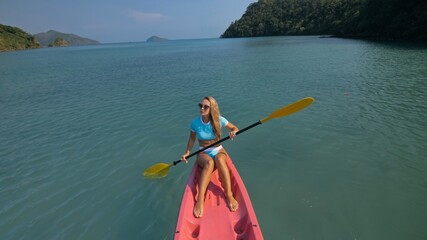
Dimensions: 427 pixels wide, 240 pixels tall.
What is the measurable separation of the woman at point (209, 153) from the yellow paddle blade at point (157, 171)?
1483 millimetres

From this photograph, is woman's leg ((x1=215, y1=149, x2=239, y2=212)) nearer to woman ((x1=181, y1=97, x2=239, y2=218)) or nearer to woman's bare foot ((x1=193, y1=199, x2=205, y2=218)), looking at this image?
woman ((x1=181, y1=97, x2=239, y2=218))

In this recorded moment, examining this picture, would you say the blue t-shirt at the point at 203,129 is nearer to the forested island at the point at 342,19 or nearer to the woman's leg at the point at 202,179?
the woman's leg at the point at 202,179

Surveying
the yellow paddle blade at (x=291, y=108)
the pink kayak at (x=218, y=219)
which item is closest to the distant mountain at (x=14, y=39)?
the yellow paddle blade at (x=291, y=108)

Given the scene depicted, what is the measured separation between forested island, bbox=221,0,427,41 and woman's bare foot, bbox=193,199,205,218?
2089 inches

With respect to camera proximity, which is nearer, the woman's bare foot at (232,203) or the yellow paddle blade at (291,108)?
the woman's bare foot at (232,203)

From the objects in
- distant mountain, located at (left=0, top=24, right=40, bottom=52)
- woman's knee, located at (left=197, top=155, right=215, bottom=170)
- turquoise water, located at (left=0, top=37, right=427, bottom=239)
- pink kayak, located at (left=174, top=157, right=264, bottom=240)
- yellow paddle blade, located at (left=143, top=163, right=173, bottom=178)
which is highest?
distant mountain, located at (left=0, top=24, right=40, bottom=52)

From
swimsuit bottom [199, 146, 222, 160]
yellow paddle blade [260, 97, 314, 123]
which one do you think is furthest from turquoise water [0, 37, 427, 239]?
yellow paddle blade [260, 97, 314, 123]

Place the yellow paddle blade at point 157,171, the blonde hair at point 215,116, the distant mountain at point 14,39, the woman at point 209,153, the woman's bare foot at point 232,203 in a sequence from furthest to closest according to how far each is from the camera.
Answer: the distant mountain at point 14,39 → the yellow paddle blade at point 157,171 → the blonde hair at point 215,116 → the woman at point 209,153 → the woman's bare foot at point 232,203

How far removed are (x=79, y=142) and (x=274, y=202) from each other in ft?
26.9

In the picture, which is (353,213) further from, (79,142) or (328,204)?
(79,142)

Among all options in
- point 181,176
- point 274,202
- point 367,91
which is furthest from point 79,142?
point 367,91

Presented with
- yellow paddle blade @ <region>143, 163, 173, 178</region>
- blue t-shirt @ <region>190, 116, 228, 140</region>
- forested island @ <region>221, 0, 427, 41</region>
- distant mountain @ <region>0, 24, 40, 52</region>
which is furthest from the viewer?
distant mountain @ <region>0, 24, 40, 52</region>

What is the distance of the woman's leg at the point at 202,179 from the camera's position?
517 cm

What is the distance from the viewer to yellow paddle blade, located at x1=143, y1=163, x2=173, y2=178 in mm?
7668
